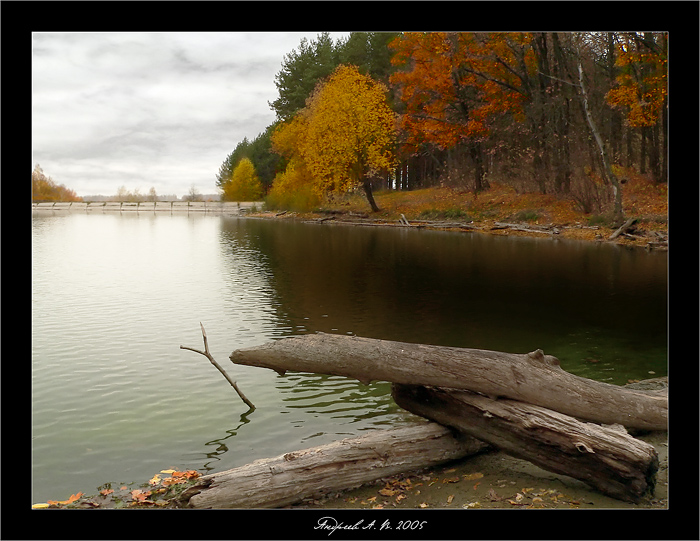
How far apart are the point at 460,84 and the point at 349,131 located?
30.2ft

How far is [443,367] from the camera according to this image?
6391 millimetres

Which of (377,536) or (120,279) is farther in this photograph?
(120,279)

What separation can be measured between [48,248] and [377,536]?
32148 mm

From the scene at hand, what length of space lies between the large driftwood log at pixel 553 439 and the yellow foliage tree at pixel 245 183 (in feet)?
223

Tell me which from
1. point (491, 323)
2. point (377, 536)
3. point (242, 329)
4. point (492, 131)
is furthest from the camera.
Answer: point (492, 131)

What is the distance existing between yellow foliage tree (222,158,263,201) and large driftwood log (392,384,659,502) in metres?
67.9

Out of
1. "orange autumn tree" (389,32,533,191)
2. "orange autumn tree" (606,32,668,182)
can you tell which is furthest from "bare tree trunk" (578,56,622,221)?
"orange autumn tree" (389,32,533,191)

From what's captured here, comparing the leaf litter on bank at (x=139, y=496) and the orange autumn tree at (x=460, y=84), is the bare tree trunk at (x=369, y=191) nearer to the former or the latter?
the orange autumn tree at (x=460, y=84)

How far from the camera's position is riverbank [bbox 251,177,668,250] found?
98.1 ft

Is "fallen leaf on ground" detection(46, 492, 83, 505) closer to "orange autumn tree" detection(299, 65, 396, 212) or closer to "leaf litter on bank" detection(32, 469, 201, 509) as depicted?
"leaf litter on bank" detection(32, 469, 201, 509)

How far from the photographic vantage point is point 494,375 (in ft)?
20.8

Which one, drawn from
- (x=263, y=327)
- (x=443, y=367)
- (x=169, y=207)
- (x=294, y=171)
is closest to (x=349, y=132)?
(x=294, y=171)

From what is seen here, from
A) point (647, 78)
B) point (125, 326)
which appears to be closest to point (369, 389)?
point (125, 326)

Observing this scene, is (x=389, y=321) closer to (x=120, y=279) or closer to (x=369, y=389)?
(x=369, y=389)
